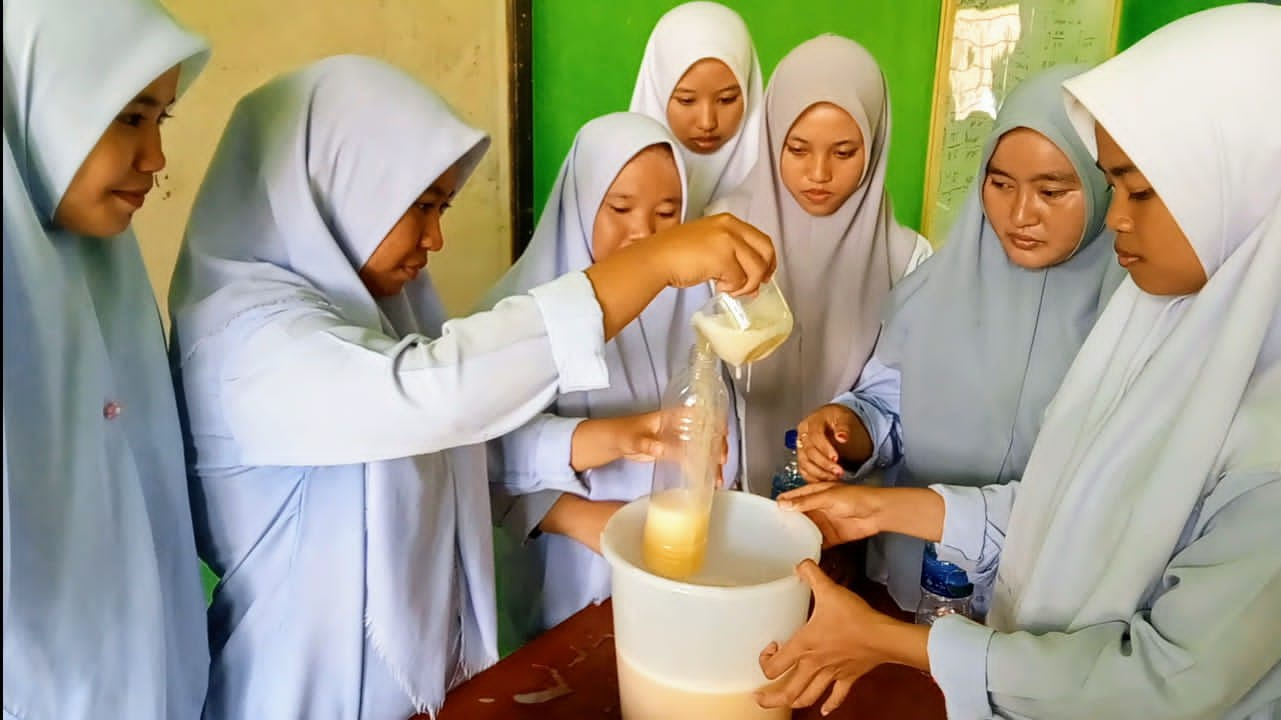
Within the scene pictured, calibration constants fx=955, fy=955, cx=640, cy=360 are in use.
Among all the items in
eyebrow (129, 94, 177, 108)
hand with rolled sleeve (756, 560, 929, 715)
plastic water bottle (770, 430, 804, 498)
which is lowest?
plastic water bottle (770, 430, 804, 498)

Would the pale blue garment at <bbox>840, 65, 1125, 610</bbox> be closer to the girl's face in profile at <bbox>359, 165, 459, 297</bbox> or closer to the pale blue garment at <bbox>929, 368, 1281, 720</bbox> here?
the pale blue garment at <bbox>929, 368, 1281, 720</bbox>

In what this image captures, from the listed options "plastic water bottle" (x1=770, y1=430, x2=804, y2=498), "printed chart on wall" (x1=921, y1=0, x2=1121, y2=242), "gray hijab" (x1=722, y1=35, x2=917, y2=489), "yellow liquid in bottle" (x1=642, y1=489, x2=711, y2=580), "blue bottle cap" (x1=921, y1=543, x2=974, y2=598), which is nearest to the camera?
"yellow liquid in bottle" (x1=642, y1=489, x2=711, y2=580)

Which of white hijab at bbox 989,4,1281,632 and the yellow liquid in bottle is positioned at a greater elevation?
white hijab at bbox 989,4,1281,632

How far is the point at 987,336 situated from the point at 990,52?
2.52 m

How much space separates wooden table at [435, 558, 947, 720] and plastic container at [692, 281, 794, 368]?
0.41 m

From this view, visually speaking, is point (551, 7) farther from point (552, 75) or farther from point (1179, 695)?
point (1179, 695)

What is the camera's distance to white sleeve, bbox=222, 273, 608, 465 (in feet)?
2.98

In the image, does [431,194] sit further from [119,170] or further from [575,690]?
[575,690]

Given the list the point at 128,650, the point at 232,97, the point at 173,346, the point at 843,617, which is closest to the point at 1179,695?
the point at 843,617

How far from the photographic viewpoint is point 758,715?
3.14ft

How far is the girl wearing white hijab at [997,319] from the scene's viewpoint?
1.32 m

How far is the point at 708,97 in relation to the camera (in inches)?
91.2

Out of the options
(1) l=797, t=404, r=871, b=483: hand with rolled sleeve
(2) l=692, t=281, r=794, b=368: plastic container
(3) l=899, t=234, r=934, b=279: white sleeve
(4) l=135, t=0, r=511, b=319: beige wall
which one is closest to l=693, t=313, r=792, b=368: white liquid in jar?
(2) l=692, t=281, r=794, b=368: plastic container

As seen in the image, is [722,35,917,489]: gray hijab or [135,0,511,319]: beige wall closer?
[722,35,917,489]: gray hijab
